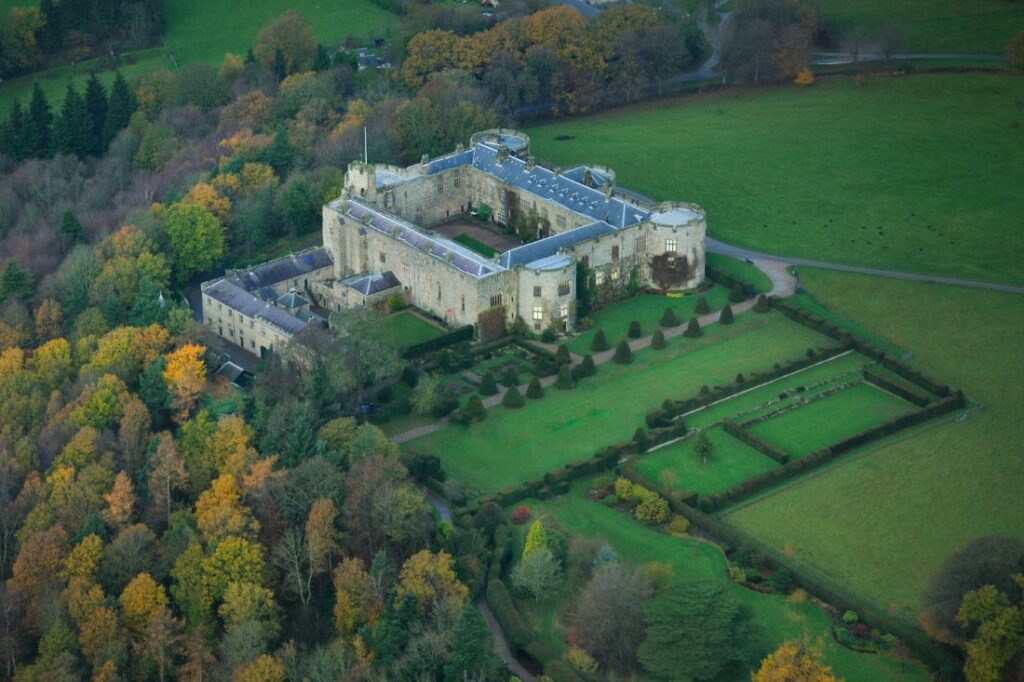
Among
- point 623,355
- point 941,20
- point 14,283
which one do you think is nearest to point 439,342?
point 623,355

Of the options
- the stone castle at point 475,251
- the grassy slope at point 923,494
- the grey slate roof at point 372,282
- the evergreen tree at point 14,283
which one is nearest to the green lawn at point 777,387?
the grassy slope at point 923,494

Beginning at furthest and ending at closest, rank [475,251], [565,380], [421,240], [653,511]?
[475,251]
[421,240]
[565,380]
[653,511]

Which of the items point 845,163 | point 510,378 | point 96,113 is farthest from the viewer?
point 96,113

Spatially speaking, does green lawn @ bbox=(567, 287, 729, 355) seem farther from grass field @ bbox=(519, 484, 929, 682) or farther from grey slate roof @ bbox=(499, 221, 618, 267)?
grass field @ bbox=(519, 484, 929, 682)

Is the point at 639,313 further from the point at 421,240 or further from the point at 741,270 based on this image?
the point at 421,240

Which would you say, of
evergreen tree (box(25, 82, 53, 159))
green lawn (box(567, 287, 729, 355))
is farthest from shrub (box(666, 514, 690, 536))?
evergreen tree (box(25, 82, 53, 159))

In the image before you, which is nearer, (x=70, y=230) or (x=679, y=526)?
(x=679, y=526)

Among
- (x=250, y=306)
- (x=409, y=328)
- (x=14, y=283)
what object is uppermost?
(x=250, y=306)

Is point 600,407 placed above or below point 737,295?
below
